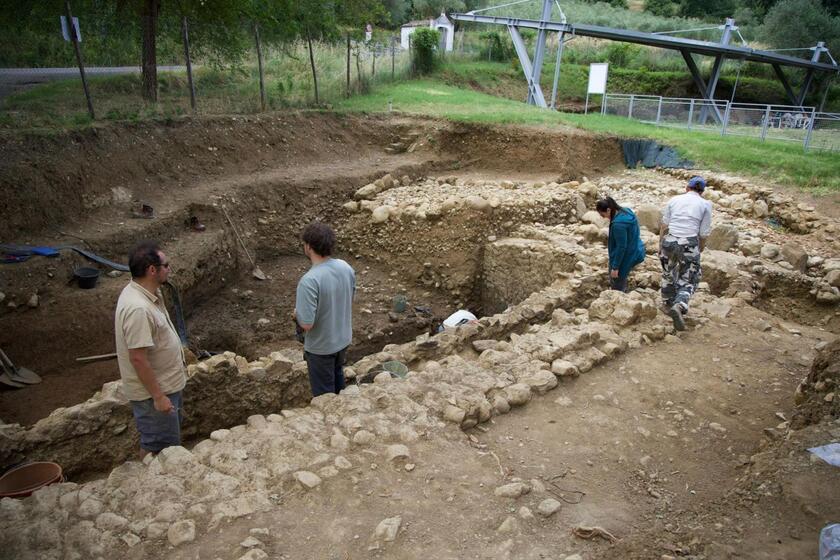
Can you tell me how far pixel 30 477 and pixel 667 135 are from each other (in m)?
14.8

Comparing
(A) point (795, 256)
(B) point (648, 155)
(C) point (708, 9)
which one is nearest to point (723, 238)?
(A) point (795, 256)

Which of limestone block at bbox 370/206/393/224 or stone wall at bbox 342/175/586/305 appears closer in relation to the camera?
stone wall at bbox 342/175/586/305

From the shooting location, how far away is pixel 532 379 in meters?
4.66

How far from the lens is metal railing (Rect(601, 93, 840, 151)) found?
12977 mm

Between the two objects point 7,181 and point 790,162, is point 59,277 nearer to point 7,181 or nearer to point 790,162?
point 7,181

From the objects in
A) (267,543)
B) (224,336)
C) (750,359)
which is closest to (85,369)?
(224,336)

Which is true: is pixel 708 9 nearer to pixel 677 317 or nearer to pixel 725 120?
pixel 725 120

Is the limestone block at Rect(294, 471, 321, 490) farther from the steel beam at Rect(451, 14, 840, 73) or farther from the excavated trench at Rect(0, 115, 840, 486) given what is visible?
the steel beam at Rect(451, 14, 840, 73)

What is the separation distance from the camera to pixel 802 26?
2577 cm

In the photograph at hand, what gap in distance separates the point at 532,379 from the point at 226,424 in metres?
3.24

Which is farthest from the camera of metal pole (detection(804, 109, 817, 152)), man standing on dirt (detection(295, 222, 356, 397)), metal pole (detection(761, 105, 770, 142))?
metal pole (detection(761, 105, 770, 142))

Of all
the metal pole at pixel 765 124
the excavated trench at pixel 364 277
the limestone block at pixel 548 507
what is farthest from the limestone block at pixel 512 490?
the metal pole at pixel 765 124

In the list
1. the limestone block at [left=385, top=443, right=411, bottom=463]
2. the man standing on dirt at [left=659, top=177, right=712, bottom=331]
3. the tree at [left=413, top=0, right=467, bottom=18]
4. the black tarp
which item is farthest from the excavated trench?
the tree at [left=413, top=0, right=467, bottom=18]

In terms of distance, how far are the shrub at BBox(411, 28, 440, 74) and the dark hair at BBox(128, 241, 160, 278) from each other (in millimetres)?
19392
